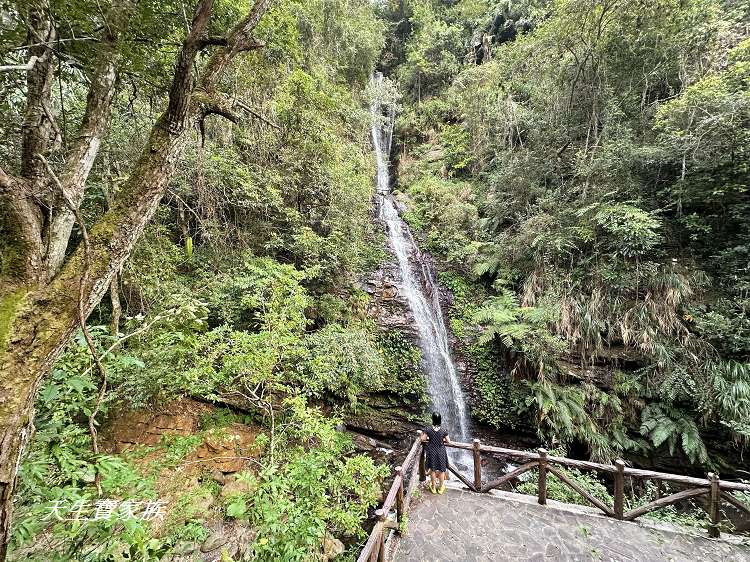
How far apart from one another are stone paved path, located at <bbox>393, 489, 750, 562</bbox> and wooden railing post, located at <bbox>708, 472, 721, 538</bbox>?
0.10m

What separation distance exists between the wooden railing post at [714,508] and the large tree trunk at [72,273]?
6.88m

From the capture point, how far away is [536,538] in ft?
14.0

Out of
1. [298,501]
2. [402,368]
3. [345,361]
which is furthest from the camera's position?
[402,368]

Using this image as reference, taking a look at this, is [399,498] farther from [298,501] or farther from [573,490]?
[573,490]

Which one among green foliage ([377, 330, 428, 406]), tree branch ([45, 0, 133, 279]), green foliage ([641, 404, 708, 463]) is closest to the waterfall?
green foliage ([377, 330, 428, 406])

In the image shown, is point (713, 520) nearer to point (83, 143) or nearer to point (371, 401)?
point (371, 401)

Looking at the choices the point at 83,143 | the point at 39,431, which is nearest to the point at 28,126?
the point at 83,143

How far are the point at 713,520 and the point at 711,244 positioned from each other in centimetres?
551

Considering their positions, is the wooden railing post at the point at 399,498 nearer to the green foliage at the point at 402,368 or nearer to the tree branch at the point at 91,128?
the green foliage at the point at 402,368

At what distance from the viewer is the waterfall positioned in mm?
7957

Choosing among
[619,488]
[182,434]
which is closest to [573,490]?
[619,488]

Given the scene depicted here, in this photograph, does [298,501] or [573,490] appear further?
[573,490]

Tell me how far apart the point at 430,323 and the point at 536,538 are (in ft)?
18.4

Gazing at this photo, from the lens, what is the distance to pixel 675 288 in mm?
6820
